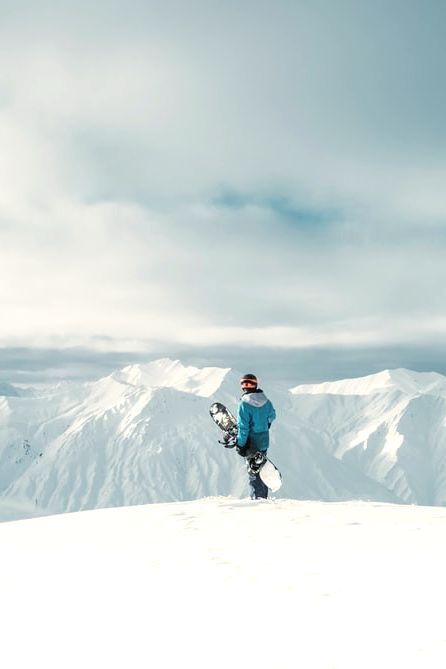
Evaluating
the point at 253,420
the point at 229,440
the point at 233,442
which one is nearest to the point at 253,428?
the point at 253,420

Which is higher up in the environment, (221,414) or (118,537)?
(221,414)

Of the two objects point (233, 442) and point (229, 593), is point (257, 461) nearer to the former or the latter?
point (233, 442)

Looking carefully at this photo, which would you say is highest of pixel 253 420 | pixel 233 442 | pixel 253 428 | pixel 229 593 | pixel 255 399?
pixel 255 399

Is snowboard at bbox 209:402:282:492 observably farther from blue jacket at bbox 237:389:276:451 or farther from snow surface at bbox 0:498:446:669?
snow surface at bbox 0:498:446:669

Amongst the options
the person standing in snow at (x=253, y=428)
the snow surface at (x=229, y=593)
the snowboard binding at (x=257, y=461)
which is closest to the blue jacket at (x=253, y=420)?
the person standing in snow at (x=253, y=428)

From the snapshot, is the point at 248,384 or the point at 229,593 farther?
the point at 248,384

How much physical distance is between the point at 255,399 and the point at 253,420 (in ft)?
1.96

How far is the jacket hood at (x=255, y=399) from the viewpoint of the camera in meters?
18.1

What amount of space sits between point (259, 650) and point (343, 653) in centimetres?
105

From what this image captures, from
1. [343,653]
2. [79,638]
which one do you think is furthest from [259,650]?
[79,638]

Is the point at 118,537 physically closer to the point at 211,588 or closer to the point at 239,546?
the point at 239,546

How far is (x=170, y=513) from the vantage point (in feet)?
52.8

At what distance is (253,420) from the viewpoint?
1827cm

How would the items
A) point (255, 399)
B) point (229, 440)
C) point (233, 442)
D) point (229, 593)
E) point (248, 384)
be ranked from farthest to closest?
point (229, 440)
point (233, 442)
point (248, 384)
point (255, 399)
point (229, 593)
